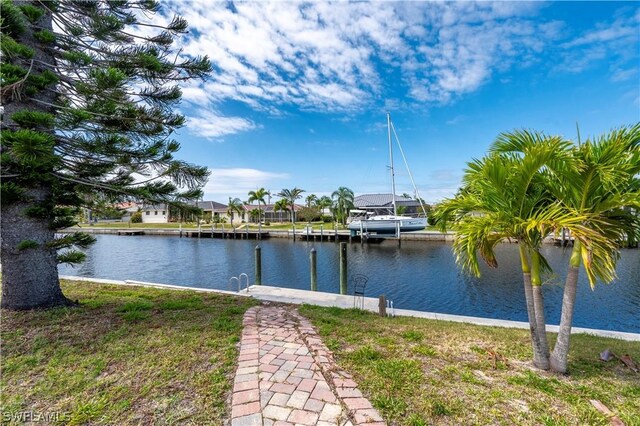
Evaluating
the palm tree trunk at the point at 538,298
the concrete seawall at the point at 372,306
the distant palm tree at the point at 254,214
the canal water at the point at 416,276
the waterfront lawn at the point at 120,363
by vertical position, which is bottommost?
the canal water at the point at 416,276

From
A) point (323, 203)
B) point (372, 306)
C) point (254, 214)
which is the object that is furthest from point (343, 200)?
point (372, 306)

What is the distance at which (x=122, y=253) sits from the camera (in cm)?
2230

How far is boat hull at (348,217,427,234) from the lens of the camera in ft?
89.5

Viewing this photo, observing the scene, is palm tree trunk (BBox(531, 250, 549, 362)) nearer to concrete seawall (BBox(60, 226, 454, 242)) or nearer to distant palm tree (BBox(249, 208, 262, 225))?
concrete seawall (BBox(60, 226, 454, 242))

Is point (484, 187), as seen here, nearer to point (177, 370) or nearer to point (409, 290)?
point (177, 370)

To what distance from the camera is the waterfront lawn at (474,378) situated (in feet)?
7.93

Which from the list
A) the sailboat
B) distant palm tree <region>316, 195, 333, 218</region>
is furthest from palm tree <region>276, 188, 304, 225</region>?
the sailboat

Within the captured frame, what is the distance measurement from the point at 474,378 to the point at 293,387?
6.33ft

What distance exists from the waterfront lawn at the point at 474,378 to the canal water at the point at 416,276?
3.73 feet

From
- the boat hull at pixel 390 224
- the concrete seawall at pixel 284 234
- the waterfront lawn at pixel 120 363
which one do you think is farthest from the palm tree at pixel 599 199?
the boat hull at pixel 390 224

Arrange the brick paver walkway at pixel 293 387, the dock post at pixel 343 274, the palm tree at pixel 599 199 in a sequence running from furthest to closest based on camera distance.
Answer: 1. the dock post at pixel 343 274
2. the palm tree at pixel 599 199
3. the brick paver walkway at pixel 293 387

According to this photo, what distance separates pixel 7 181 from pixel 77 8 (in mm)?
3032

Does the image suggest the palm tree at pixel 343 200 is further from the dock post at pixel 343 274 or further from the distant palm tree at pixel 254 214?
the dock post at pixel 343 274

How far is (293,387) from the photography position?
107 inches
